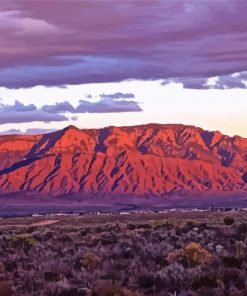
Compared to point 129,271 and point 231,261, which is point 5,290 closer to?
point 129,271

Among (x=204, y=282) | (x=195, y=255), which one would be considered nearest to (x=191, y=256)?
(x=195, y=255)

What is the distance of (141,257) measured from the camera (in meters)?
24.0

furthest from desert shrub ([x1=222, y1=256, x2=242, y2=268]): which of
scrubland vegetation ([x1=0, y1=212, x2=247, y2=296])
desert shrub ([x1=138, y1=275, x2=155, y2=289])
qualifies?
desert shrub ([x1=138, y1=275, x2=155, y2=289])

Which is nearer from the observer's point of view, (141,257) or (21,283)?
(21,283)

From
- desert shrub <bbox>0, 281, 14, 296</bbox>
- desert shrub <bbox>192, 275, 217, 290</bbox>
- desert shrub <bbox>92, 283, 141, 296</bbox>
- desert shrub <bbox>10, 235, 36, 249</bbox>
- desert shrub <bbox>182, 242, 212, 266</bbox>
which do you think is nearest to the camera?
desert shrub <bbox>92, 283, 141, 296</bbox>

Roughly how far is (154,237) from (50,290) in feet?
56.2

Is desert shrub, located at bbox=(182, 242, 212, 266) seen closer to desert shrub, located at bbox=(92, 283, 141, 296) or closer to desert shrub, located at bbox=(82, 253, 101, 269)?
desert shrub, located at bbox=(82, 253, 101, 269)

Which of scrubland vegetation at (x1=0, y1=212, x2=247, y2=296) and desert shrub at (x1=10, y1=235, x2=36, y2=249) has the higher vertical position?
scrubland vegetation at (x1=0, y1=212, x2=247, y2=296)

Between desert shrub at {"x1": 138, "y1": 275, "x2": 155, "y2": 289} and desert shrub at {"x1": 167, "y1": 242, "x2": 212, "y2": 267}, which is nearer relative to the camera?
desert shrub at {"x1": 138, "y1": 275, "x2": 155, "y2": 289}

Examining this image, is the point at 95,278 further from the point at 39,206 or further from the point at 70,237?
the point at 39,206

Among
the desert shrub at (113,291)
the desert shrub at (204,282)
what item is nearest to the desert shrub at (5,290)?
the desert shrub at (113,291)

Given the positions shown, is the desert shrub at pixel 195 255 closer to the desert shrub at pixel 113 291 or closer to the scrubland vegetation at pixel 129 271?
the scrubland vegetation at pixel 129 271

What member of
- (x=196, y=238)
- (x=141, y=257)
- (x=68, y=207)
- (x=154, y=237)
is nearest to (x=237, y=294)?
(x=141, y=257)

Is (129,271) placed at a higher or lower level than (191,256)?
lower
